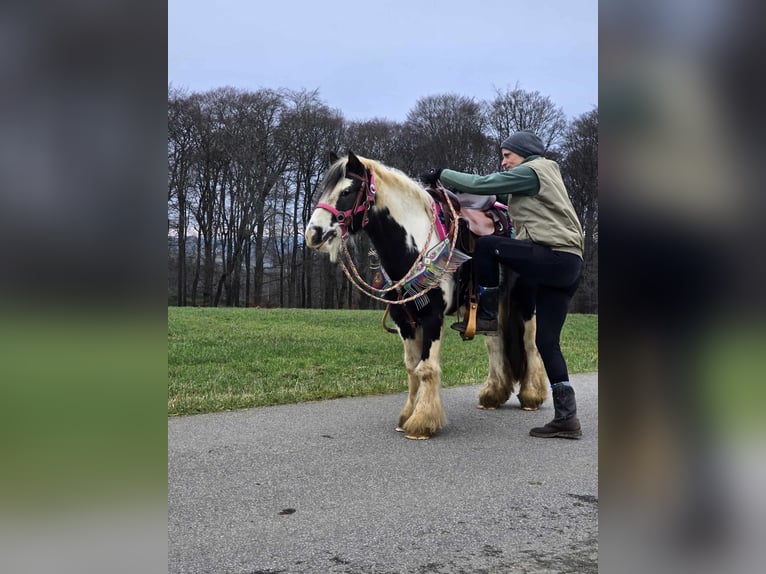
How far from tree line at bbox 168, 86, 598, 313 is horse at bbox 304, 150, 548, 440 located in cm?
2084

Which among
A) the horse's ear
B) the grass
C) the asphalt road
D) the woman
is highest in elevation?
the horse's ear

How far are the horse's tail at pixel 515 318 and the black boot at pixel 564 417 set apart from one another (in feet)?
3.99

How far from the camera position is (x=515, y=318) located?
617 centimetres

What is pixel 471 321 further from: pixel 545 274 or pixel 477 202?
pixel 477 202

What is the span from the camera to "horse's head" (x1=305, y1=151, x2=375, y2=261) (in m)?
5.06

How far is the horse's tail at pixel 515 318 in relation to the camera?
6.16 metres

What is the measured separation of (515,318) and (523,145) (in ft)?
6.09

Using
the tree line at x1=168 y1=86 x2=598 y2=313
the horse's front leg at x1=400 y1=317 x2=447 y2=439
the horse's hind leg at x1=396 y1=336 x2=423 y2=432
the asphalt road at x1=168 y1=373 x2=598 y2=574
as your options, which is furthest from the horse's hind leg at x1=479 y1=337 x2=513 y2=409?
the tree line at x1=168 y1=86 x2=598 y2=313

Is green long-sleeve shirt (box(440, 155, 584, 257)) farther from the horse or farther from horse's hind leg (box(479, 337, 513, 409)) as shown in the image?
horse's hind leg (box(479, 337, 513, 409))

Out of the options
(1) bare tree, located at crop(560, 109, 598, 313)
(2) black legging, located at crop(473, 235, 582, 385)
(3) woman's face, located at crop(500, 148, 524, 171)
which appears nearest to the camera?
(2) black legging, located at crop(473, 235, 582, 385)

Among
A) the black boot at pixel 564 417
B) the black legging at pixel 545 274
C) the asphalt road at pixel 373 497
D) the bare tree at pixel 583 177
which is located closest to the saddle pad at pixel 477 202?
the black legging at pixel 545 274

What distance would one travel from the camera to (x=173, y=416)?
5.57 meters
